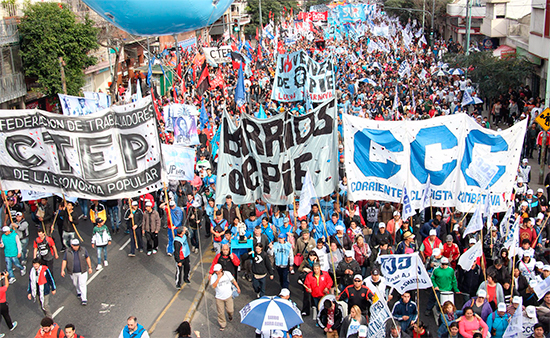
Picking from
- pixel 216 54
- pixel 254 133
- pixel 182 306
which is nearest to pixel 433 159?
pixel 254 133

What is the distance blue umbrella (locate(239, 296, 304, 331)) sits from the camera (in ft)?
26.6

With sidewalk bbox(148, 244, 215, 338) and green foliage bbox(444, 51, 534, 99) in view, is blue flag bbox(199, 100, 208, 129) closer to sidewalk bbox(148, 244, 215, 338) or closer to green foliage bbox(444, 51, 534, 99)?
sidewalk bbox(148, 244, 215, 338)

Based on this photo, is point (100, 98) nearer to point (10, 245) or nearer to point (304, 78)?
point (304, 78)

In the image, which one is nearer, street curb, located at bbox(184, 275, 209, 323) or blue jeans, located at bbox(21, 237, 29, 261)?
street curb, located at bbox(184, 275, 209, 323)

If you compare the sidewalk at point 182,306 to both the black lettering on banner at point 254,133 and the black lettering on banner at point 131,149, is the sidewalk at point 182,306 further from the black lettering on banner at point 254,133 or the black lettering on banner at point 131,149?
the black lettering on banner at point 254,133

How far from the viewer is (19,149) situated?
38.0ft

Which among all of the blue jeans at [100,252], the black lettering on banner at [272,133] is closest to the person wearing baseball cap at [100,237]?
the blue jeans at [100,252]

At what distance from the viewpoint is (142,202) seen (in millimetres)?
14375

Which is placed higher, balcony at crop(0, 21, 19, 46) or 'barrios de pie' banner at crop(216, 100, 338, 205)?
balcony at crop(0, 21, 19, 46)

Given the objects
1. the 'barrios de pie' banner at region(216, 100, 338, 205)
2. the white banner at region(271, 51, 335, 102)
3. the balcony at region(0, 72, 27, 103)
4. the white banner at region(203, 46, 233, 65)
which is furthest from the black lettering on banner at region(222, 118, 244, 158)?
the balcony at region(0, 72, 27, 103)

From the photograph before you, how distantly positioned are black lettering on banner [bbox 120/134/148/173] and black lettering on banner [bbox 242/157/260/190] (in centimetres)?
211

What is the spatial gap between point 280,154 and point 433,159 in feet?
10.2

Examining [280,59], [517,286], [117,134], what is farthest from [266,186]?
[280,59]

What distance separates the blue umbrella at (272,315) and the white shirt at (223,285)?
5.52 ft
